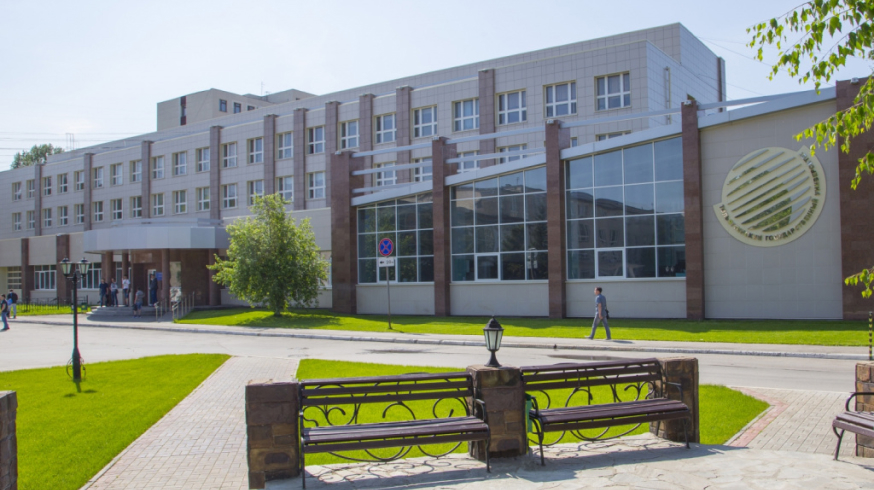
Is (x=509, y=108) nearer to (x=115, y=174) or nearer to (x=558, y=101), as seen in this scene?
(x=558, y=101)

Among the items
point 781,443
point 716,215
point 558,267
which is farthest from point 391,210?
point 781,443

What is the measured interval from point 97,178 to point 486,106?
39.1 m

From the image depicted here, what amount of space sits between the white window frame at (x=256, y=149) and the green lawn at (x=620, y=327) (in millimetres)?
19188

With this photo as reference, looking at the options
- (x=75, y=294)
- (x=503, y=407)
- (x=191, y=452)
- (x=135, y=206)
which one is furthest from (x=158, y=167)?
(x=503, y=407)

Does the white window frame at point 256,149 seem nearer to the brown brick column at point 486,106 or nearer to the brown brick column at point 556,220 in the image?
the brown brick column at point 486,106

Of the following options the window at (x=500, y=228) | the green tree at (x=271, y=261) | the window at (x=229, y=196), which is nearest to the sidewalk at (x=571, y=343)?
the green tree at (x=271, y=261)

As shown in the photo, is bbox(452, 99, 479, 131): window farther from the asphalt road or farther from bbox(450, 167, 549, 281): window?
the asphalt road

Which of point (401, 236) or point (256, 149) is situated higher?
point (256, 149)

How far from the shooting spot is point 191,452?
7.91 m

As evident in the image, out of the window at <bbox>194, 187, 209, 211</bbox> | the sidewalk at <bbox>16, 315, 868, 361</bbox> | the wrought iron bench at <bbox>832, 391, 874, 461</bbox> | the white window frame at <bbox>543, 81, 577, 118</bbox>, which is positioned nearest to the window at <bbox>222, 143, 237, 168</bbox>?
the window at <bbox>194, 187, 209, 211</bbox>

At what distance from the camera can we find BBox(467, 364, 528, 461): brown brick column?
267 inches

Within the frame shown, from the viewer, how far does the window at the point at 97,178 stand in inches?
2351

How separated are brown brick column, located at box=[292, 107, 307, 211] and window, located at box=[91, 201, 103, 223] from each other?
75.5ft

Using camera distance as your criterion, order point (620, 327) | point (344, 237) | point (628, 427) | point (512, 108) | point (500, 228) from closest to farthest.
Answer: point (628, 427), point (620, 327), point (500, 228), point (344, 237), point (512, 108)
